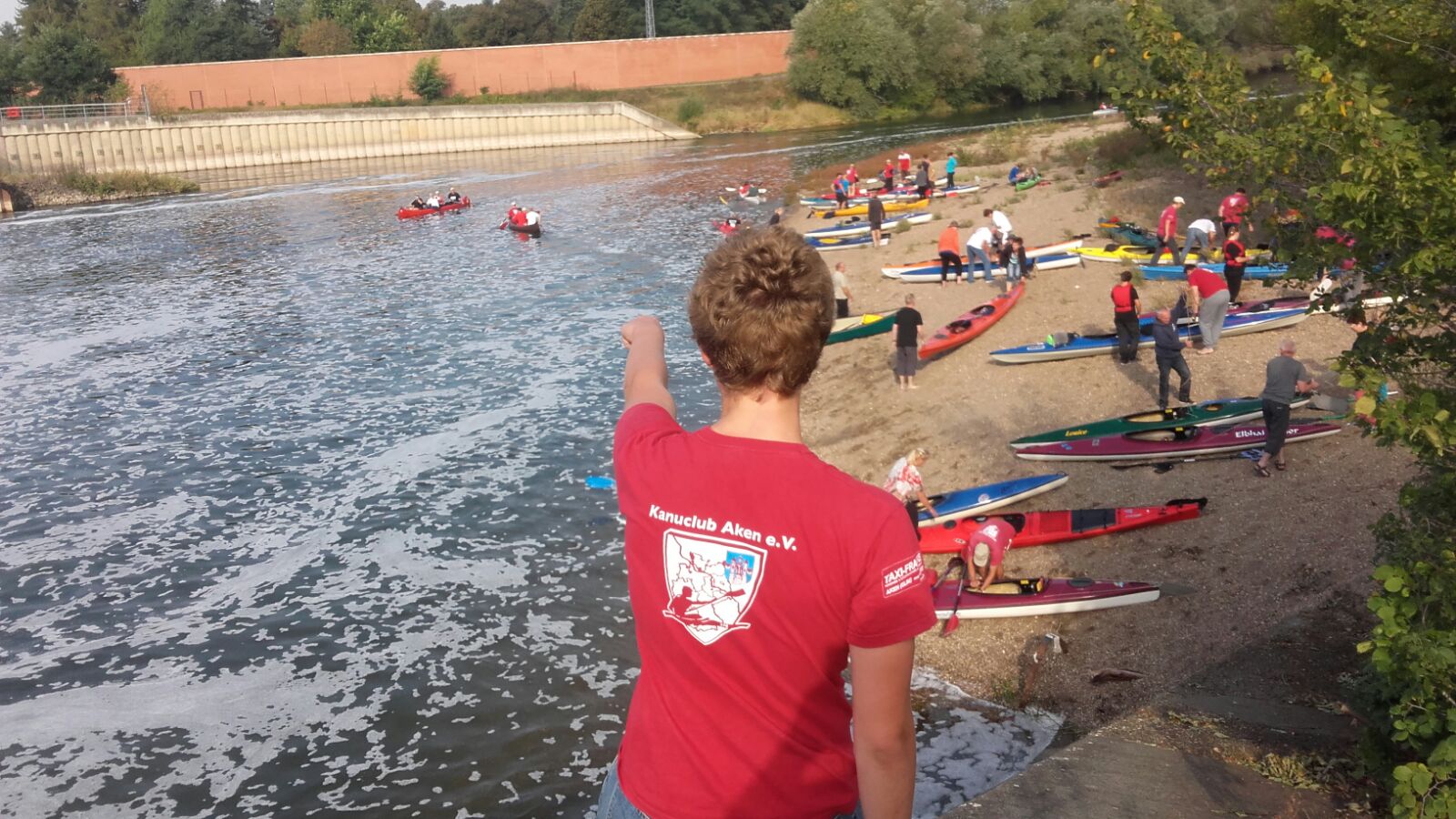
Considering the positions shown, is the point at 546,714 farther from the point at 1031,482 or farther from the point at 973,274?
the point at 973,274

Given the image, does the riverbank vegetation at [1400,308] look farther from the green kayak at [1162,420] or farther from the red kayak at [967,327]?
the red kayak at [967,327]

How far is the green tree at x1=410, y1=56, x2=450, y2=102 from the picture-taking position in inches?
3155

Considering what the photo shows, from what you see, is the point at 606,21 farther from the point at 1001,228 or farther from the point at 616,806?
the point at 616,806

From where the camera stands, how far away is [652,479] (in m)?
Result: 2.55

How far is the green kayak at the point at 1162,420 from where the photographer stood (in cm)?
1499

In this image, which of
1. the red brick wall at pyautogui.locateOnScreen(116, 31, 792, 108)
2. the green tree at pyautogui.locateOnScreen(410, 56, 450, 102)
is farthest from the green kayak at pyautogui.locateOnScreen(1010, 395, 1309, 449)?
the green tree at pyautogui.locateOnScreen(410, 56, 450, 102)

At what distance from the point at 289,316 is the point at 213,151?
43.8m

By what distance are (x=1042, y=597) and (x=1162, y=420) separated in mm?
4776

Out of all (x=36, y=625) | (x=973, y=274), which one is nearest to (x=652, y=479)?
(x=36, y=625)

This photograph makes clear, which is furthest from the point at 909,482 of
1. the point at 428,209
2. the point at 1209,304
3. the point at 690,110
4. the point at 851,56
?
the point at 690,110

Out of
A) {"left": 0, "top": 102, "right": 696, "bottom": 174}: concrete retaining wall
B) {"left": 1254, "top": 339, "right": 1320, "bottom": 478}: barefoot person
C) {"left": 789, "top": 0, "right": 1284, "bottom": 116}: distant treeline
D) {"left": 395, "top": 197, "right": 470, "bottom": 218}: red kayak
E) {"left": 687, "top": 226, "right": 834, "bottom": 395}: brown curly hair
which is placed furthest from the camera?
{"left": 789, "top": 0, "right": 1284, "bottom": 116}: distant treeline

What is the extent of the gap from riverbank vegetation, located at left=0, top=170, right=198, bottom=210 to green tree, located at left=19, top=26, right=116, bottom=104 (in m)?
15.2

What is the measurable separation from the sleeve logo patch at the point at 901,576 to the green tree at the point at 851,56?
71.8m

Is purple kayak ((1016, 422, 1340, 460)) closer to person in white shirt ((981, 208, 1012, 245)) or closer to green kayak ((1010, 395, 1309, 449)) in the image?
green kayak ((1010, 395, 1309, 449))
